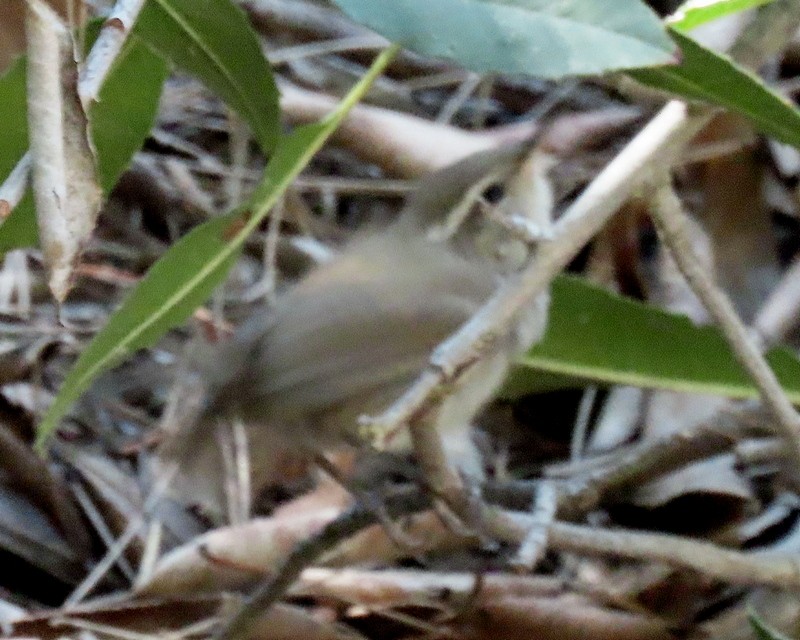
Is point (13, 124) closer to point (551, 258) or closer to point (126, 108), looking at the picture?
point (126, 108)

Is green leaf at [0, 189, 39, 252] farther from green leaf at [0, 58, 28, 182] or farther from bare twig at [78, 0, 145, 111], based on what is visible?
bare twig at [78, 0, 145, 111]

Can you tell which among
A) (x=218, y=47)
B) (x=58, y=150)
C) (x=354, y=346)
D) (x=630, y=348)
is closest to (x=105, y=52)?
(x=58, y=150)

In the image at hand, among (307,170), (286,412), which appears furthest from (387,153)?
(286,412)

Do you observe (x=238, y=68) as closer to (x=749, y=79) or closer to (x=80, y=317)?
(x=749, y=79)

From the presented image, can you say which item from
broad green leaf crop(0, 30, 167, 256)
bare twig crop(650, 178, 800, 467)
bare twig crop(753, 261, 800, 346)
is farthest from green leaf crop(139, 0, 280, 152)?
bare twig crop(753, 261, 800, 346)

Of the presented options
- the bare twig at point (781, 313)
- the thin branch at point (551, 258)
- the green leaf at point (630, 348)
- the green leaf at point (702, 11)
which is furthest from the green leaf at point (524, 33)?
the bare twig at point (781, 313)
